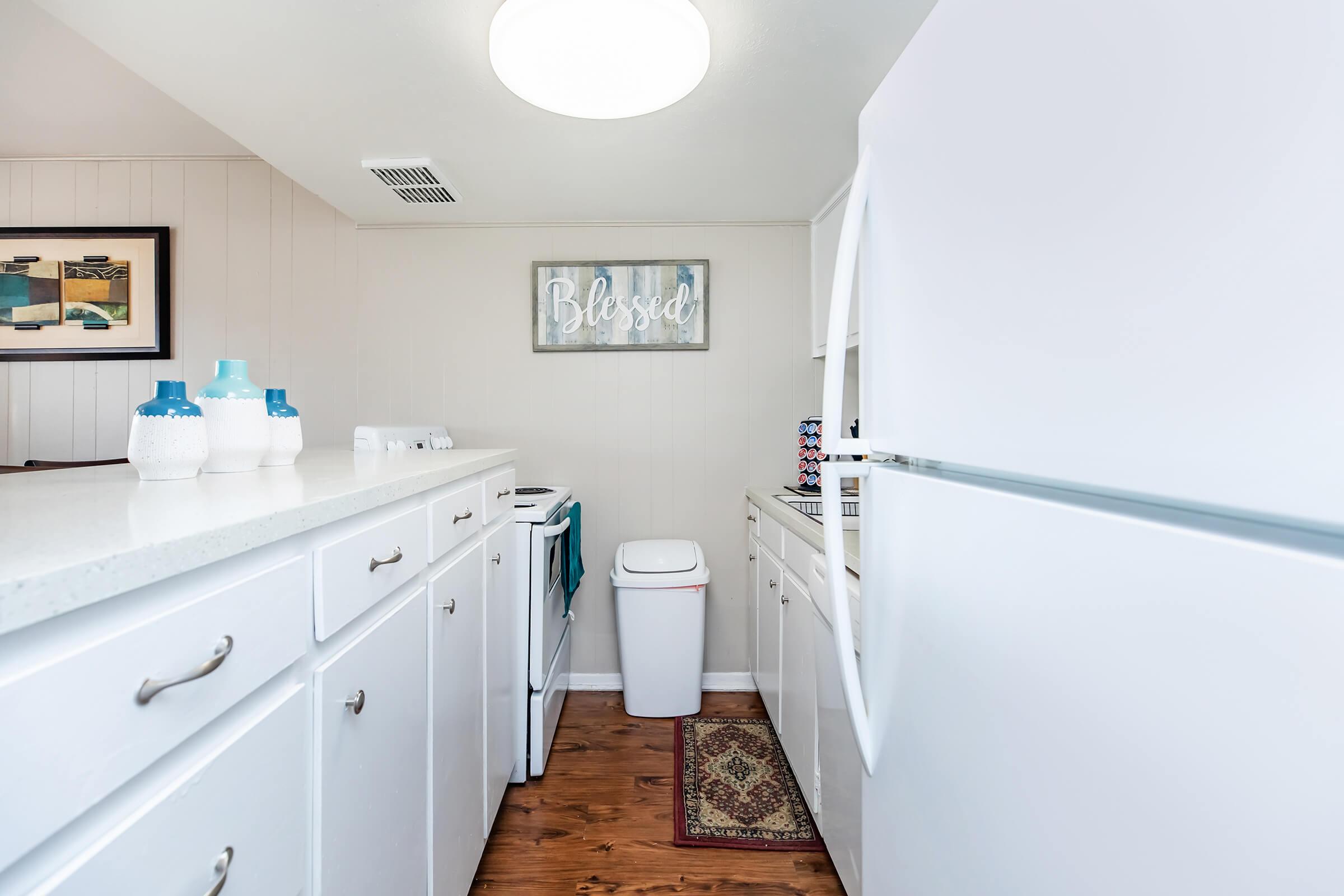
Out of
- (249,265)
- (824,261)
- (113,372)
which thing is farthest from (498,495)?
(113,372)

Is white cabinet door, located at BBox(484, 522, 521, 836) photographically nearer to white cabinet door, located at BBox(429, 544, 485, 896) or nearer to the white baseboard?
white cabinet door, located at BBox(429, 544, 485, 896)

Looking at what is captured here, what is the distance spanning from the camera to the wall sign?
275 centimetres

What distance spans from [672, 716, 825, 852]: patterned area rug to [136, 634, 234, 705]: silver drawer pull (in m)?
1.53

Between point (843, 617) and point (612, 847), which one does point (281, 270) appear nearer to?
point (612, 847)

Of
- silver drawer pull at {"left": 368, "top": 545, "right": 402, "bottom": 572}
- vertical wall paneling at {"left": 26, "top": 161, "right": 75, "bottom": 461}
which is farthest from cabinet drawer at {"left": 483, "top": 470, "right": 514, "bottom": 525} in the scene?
vertical wall paneling at {"left": 26, "top": 161, "right": 75, "bottom": 461}

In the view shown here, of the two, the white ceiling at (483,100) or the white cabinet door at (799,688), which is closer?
the white ceiling at (483,100)

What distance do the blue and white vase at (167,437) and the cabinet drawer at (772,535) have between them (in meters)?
1.62

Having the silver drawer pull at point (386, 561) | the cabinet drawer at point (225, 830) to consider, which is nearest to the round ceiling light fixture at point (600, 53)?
the silver drawer pull at point (386, 561)

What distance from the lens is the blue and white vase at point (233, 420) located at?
3.26 feet

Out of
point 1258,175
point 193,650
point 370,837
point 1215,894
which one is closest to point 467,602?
point 370,837

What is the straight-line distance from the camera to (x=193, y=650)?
0.54 m

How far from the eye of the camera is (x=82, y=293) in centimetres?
265

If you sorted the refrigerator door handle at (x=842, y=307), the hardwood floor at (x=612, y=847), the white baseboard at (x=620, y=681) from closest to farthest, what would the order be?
1. the refrigerator door handle at (x=842, y=307)
2. the hardwood floor at (x=612, y=847)
3. the white baseboard at (x=620, y=681)

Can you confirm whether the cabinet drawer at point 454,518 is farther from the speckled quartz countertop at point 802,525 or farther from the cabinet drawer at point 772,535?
the cabinet drawer at point 772,535
